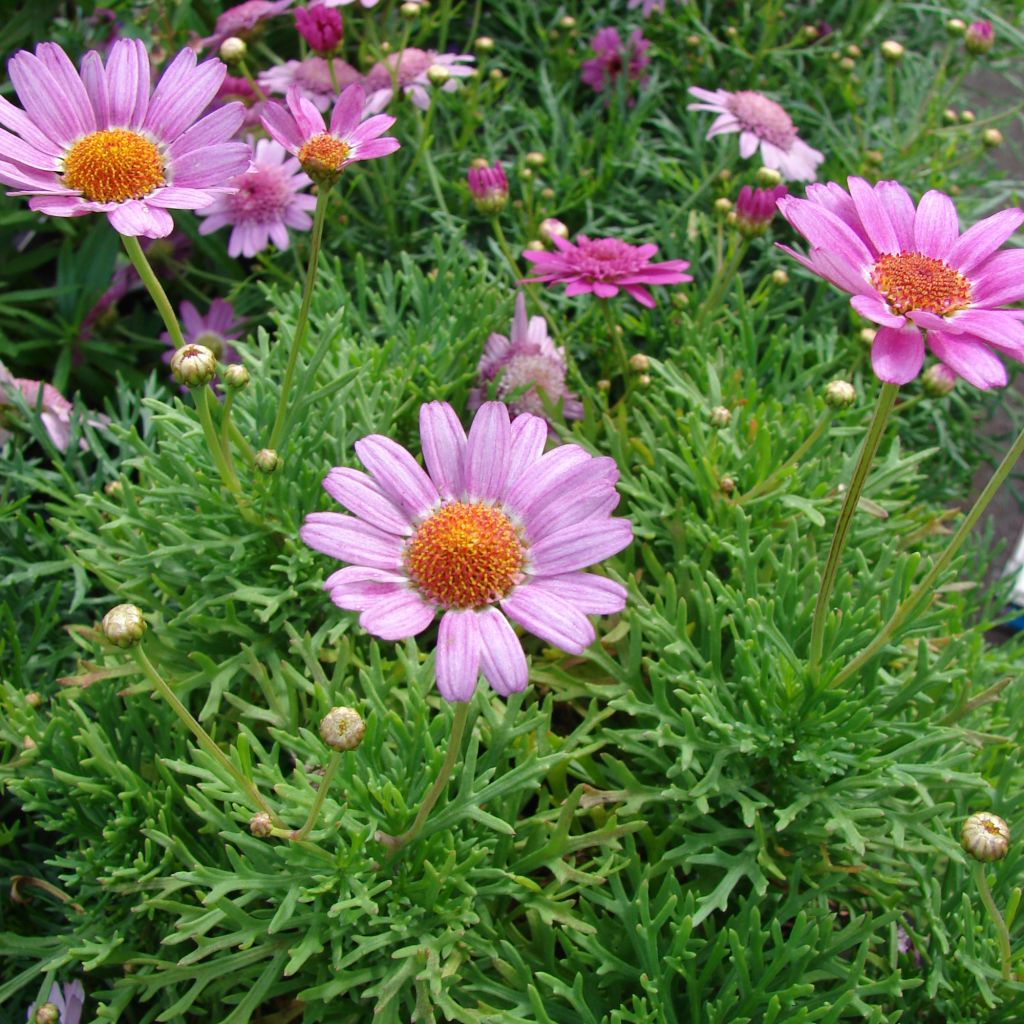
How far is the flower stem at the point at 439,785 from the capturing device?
82 centimetres

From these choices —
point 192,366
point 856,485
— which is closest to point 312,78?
point 192,366

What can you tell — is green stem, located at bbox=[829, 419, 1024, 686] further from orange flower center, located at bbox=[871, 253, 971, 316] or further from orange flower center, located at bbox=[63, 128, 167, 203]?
orange flower center, located at bbox=[63, 128, 167, 203]

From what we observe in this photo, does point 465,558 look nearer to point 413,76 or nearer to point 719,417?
point 719,417

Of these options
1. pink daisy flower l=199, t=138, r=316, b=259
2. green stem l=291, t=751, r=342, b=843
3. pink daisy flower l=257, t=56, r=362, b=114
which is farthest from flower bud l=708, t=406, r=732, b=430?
pink daisy flower l=257, t=56, r=362, b=114

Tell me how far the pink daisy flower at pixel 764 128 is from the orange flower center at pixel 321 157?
1.05m

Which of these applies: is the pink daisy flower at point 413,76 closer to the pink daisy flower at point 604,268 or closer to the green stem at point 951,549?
the pink daisy flower at point 604,268

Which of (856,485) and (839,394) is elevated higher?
(856,485)

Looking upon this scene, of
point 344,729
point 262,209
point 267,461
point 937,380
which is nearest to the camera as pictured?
point 344,729

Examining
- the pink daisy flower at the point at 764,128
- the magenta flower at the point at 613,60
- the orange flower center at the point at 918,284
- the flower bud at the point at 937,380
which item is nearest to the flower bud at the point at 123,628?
the orange flower center at the point at 918,284

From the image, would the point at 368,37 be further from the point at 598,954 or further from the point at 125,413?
the point at 598,954

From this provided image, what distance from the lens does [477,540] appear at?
91cm

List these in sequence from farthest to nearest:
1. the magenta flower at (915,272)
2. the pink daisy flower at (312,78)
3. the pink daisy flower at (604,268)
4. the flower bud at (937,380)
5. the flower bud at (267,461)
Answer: the pink daisy flower at (312,78) < the pink daisy flower at (604,268) < the flower bud at (937,380) < the flower bud at (267,461) < the magenta flower at (915,272)

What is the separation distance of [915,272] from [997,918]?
622 millimetres

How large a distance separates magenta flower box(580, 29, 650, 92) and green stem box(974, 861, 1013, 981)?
1.77 metres
